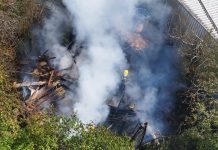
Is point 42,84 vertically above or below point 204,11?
below

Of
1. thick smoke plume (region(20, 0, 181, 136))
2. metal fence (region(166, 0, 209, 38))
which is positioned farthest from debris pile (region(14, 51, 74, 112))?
metal fence (region(166, 0, 209, 38))

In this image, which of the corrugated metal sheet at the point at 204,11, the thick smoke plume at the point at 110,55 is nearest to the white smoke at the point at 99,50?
the thick smoke plume at the point at 110,55

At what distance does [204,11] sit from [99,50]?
427 centimetres

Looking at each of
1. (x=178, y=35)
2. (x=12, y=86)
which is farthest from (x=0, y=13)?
(x=178, y=35)

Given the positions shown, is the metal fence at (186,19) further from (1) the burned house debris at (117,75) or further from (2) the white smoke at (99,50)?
(2) the white smoke at (99,50)

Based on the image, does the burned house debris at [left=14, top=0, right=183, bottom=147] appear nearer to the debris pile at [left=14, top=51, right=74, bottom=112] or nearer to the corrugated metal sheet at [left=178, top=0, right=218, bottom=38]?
the debris pile at [left=14, top=51, right=74, bottom=112]

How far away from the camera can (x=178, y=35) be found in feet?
58.2

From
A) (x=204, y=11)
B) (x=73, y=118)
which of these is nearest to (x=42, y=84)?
(x=73, y=118)

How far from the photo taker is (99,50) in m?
16.8

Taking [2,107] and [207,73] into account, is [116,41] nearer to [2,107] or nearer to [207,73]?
[207,73]

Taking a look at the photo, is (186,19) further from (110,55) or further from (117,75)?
(117,75)

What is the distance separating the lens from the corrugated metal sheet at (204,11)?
17.2m

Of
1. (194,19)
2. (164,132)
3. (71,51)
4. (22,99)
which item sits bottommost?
(164,132)

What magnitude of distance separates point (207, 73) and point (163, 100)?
2105 millimetres
